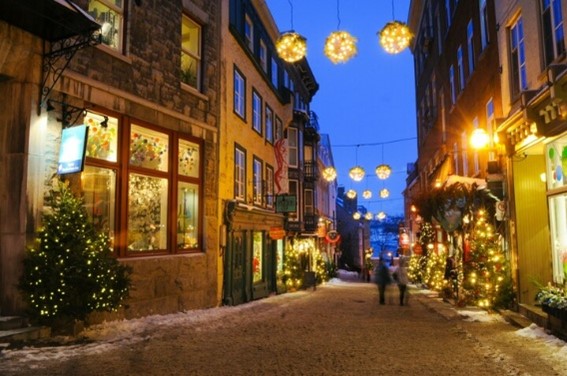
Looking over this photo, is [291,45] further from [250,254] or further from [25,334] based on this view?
[250,254]

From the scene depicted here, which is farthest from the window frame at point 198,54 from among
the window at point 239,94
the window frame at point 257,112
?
the window frame at point 257,112

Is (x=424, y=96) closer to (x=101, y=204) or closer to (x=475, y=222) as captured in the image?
(x=475, y=222)

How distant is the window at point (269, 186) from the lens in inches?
893

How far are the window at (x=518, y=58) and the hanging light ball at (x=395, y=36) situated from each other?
13.9 ft

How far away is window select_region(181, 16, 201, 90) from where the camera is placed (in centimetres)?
1439

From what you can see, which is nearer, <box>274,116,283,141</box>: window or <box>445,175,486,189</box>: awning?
<box>445,175,486,189</box>: awning

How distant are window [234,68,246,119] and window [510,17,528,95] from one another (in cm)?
901

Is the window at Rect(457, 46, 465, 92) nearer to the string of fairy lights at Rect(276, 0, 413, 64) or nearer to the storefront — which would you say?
the storefront

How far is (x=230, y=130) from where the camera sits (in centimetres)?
1741

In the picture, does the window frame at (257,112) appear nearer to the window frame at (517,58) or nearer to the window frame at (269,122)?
the window frame at (269,122)

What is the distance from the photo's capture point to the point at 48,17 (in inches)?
338

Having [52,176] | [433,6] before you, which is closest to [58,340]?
[52,176]

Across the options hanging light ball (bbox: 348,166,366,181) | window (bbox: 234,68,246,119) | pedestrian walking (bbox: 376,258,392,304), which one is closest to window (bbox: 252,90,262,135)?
window (bbox: 234,68,246,119)

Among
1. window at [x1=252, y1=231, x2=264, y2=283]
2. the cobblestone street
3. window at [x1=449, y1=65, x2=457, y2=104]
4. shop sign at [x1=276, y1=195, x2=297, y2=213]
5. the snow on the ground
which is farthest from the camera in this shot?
window at [x1=449, y1=65, x2=457, y2=104]
